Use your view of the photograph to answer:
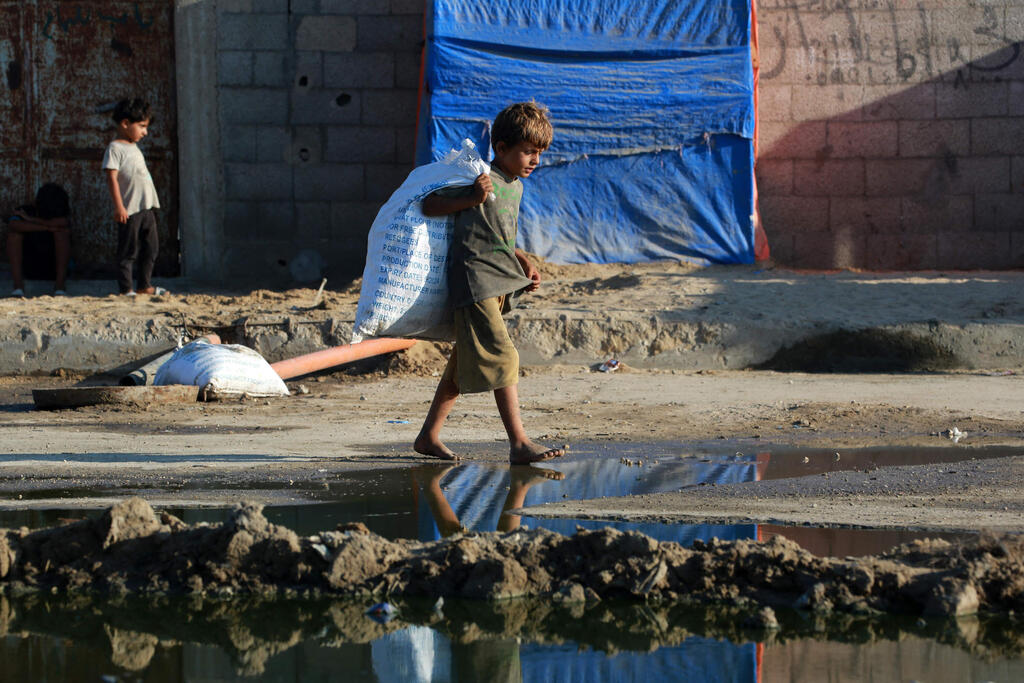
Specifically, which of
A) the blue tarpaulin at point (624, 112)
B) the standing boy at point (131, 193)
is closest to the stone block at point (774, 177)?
the blue tarpaulin at point (624, 112)

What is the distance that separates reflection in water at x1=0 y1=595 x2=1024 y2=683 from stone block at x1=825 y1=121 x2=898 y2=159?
8555 mm

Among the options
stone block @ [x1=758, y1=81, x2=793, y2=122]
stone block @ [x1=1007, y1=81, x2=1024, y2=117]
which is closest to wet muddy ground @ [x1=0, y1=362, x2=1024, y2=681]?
stone block @ [x1=758, y1=81, x2=793, y2=122]

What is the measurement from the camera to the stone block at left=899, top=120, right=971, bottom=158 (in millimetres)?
10531

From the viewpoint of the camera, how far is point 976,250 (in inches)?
419

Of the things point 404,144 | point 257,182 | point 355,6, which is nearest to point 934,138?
point 404,144

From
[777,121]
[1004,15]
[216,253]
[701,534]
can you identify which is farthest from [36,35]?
[701,534]

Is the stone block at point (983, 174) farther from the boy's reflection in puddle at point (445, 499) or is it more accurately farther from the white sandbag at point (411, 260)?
the boy's reflection in puddle at point (445, 499)

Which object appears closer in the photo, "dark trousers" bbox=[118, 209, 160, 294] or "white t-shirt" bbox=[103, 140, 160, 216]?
"white t-shirt" bbox=[103, 140, 160, 216]

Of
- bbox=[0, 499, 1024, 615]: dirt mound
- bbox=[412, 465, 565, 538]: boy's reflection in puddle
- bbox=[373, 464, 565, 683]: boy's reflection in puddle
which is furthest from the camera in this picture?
bbox=[412, 465, 565, 538]: boy's reflection in puddle

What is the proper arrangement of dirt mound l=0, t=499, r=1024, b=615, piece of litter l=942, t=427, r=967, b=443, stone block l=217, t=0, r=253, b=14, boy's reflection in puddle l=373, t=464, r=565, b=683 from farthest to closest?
stone block l=217, t=0, r=253, b=14 < piece of litter l=942, t=427, r=967, b=443 < dirt mound l=0, t=499, r=1024, b=615 < boy's reflection in puddle l=373, t=464, r=565, b=683

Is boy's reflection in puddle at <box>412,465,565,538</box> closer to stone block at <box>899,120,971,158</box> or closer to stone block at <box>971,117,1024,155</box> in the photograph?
stone block at <box>899,120,971,158</box>

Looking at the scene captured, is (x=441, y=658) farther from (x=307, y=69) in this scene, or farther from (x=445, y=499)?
(x=307, y=69)

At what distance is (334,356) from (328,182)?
3.64 metres

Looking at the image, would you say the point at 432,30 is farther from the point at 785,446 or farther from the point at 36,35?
the point at 785,446
